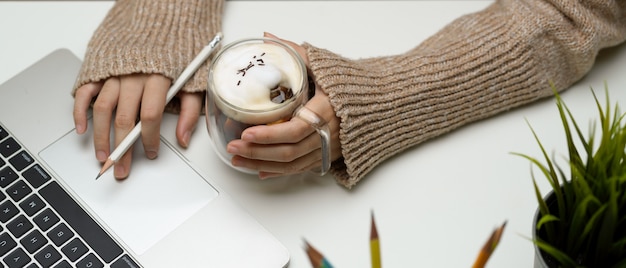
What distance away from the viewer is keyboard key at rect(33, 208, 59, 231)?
2.05 ft

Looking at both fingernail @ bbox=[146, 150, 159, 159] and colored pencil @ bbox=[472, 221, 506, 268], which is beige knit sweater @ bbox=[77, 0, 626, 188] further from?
colored pencil @ bbox=[472, 221, 506, 268]

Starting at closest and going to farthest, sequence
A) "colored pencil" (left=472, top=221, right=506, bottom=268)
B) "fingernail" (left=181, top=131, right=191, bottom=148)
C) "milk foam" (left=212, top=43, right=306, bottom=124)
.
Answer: "colored pencil" (left=472, top=221, right=506, bottom=268) < "milk foam" (left=212, top=43, right=306, bottom=124) < "fingernail" (left=181, top=131, right=191, bottom=148)

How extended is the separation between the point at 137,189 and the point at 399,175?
0.24m

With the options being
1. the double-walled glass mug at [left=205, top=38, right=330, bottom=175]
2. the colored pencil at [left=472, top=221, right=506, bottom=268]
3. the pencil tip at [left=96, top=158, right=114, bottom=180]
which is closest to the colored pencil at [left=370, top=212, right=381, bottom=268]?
the colored pencil at [left=472, top=221, right=506, bottom=268]

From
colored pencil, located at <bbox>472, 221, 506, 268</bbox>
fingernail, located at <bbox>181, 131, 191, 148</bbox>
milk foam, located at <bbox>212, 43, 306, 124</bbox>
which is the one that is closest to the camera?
colored pencil, located at <bbox>472, 221, 506, 268</bbox>

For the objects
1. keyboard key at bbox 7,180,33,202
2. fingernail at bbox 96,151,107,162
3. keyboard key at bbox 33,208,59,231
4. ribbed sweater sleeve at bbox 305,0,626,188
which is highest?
ribbed sweater sleeve at bbox 305,0,626,188

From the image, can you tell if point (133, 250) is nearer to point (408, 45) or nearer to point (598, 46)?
point (408, 45)

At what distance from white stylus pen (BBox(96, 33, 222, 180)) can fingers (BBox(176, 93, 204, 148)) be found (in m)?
0.01

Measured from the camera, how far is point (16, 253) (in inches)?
24.0

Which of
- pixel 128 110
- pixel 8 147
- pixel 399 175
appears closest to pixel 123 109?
pixel 128 110

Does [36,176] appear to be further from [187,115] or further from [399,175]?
[399,175]

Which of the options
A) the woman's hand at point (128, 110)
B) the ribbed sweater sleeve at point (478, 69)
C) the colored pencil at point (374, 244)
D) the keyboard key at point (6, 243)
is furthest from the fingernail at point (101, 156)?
the colored pencil at point (374, 244)

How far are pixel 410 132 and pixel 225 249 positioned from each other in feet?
0.68

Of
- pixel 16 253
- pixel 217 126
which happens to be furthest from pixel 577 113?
pixel 16 253
